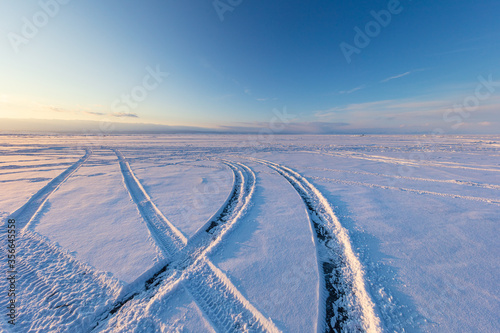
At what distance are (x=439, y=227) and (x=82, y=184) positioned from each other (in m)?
10.8

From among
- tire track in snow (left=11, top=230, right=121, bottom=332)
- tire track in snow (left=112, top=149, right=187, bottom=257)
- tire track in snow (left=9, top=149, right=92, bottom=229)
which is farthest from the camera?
tire track in snow (left=9, top=149, right=92, bottom=229)

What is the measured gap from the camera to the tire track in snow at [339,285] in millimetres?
2094

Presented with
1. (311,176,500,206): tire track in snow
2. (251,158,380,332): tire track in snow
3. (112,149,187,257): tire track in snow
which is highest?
(311,176,500,206): tire track in snow

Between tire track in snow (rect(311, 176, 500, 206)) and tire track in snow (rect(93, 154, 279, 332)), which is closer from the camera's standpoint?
tire track in snow (rect(93, 154, 279, 332))

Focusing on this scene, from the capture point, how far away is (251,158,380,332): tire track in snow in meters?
2.09

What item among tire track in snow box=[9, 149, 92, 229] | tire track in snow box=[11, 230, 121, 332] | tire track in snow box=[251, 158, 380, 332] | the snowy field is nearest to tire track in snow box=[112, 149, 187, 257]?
the snowy field

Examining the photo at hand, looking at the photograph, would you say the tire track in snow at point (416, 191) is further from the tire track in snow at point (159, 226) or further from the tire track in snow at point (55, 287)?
the tire track in snow at point (55, 287)

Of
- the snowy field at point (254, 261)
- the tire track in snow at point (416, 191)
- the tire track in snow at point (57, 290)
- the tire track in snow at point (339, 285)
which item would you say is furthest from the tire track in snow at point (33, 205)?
the tire track in snow at point (416, 191)

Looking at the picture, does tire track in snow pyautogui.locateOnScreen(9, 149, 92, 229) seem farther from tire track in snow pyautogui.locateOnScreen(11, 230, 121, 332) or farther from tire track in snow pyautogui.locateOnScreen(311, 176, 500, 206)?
tire track in snow pyautogui.locateOnScreen(311, 176, 500, 206)

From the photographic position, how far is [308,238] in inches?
141

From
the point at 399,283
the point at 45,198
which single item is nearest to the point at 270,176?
the point at 399,283

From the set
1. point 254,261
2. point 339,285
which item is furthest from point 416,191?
point 254,261

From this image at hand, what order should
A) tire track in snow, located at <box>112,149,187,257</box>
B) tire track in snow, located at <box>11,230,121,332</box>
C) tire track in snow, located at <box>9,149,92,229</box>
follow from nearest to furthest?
tire track in snow, located at <box>11,230,121,332</box>, tire track in snow, located at <box>112,149,187,257</box>, tire track in snow, located at <box>9,149,92,229</box>

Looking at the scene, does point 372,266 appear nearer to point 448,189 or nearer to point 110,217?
point 110,217
